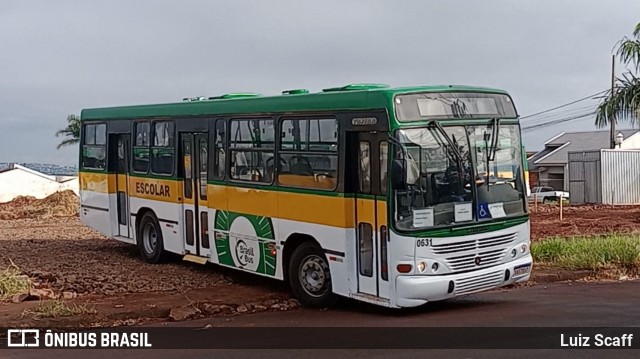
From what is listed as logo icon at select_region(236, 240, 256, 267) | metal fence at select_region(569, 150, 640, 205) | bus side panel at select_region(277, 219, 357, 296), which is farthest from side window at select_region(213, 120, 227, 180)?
metal fence at select_region(569, 150, 640, 205)

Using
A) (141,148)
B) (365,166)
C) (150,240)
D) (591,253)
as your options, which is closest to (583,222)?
(591,253)

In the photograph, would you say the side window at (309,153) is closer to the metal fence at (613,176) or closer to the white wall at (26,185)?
the metal fence at (613,176)

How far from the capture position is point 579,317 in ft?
35.7

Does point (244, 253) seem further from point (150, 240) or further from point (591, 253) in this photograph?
point (591, 253)

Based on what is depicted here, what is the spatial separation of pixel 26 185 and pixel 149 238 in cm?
3437

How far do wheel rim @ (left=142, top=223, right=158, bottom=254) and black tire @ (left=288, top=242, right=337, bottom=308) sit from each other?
16.7 ft

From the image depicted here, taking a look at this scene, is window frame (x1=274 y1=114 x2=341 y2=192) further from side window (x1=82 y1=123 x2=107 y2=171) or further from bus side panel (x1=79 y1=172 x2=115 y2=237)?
side window (x1=82 y1=123 x2=107 y2=171)

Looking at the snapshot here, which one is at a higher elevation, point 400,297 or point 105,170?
point 105,170

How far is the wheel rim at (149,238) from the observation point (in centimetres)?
1695

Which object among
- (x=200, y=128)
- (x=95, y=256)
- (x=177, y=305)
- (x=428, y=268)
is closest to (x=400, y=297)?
(x=428, y=268)

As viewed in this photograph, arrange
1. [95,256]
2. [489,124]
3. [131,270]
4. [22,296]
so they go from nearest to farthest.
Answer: [489,124], [22,296], [131,270], [95,256]

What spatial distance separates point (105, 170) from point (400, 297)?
947 cm

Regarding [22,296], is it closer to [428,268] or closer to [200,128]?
[200,128]

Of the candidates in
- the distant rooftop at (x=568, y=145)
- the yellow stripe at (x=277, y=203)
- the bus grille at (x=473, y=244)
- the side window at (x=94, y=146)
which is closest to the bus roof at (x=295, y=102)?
the yellow stripe at (x=277, y=203)
